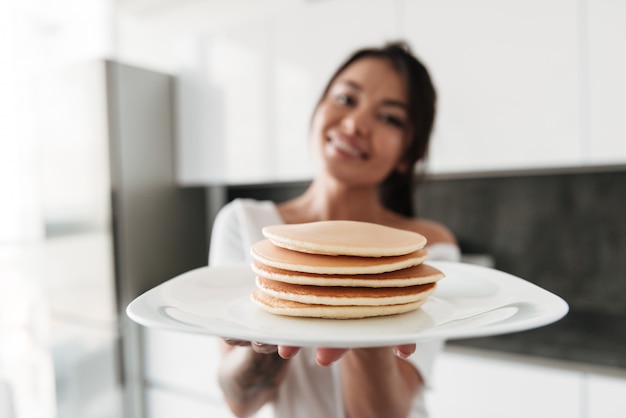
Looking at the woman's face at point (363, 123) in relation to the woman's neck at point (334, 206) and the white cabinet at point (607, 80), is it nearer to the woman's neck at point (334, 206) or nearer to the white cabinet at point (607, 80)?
the woman's neck at point (334, 206)

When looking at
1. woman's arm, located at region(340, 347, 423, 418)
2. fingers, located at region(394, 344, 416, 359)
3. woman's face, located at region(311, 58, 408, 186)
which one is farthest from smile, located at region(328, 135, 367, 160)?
fingers, located at region(394, 344, 416, 359)

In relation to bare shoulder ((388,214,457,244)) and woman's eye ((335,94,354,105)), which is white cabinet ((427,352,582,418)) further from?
woman's eye ((335,94,354,105))

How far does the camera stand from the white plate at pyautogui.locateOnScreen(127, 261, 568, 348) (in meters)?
0.32

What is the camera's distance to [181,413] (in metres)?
1.98

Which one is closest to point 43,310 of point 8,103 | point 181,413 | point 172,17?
point 181,413

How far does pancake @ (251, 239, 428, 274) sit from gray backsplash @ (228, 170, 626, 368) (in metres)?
1.07

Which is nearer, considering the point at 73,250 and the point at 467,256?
the point at 467,256

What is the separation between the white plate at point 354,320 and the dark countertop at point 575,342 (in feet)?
3.04

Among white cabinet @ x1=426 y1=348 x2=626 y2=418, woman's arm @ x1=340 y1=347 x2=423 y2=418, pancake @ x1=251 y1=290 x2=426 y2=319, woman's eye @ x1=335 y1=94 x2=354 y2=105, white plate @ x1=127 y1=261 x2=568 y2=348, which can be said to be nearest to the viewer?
white plate @ x1=127 y1=261 x2=568 y2=348

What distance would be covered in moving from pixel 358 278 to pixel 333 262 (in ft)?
0.10

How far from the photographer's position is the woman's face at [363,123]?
2.82 ft

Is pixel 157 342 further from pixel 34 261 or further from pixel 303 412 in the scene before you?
pixel 303 412

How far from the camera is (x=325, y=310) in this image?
0.42 metres

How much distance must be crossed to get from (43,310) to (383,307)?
197 cm
